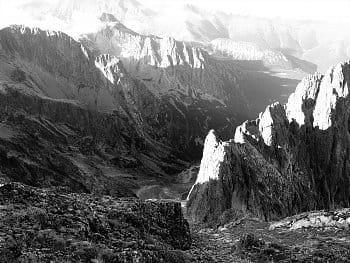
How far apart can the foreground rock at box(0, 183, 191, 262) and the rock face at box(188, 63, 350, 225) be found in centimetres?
5836

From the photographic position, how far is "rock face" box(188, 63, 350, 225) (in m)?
102

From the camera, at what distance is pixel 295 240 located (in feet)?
119

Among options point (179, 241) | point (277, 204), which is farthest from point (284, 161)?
point (179, 241)

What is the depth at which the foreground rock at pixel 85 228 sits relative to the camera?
65.8ft

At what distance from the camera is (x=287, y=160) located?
134 metres

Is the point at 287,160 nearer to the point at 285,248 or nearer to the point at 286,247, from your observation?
the point at 286,247

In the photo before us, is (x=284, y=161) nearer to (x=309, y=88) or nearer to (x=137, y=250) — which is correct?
(x=309, y=88)

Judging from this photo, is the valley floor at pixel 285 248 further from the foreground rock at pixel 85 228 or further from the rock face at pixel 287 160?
the rock face at pixel 287 160

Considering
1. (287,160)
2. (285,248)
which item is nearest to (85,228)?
(285,248)

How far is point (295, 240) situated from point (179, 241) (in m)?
11.3

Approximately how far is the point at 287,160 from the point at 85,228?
11727 centimetres

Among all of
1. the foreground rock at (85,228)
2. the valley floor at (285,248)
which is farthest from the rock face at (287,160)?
the foreground rock at (85,228)

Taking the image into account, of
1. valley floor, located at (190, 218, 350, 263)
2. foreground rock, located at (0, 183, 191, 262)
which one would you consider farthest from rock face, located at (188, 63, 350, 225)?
foreground rock, located at (0, 183, 191, 262)

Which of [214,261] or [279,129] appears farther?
[279,129]
